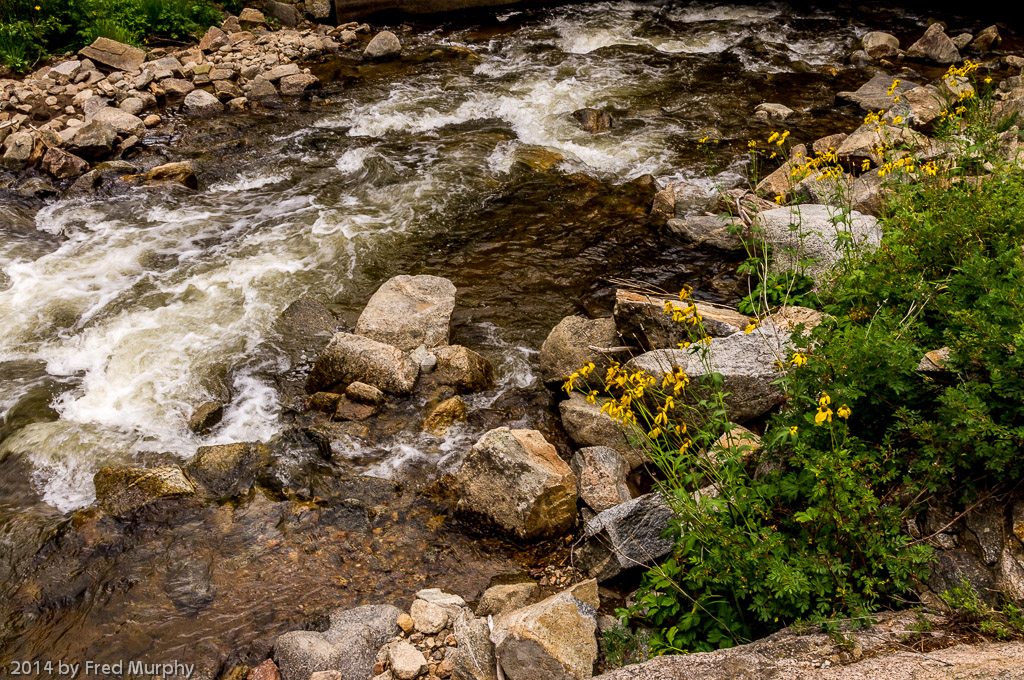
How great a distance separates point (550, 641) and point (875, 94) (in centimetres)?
994

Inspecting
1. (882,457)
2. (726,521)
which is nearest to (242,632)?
(726,521)

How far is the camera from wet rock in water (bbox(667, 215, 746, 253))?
22.9 ft

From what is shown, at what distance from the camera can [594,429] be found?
5004mm

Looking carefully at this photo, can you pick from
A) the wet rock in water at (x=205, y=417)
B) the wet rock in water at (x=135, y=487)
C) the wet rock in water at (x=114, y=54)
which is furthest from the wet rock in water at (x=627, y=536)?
the wet rock in water at (x=114, y=54)

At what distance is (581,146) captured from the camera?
9.31 m

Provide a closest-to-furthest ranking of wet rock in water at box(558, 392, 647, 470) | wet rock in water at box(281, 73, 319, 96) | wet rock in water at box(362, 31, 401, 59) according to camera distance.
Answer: wet rock in water at box(558, 392, 647, 470) < wet rock in water at box(281, 73, 319, 96) < wet rock in water at box(362, 31, 401, 59)

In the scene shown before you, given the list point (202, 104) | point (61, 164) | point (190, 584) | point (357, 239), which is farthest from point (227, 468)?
point (202, 104)

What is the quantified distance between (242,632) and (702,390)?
3115 millimetres

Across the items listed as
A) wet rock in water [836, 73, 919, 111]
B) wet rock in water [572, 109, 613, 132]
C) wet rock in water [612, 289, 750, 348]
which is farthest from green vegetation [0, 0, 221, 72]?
wet rock in water [836, 73, 919, 111]

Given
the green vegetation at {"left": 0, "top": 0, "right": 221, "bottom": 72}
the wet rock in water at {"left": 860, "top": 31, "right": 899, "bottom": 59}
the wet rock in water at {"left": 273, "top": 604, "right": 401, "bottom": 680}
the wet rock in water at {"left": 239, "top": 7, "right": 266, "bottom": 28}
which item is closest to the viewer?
the wet rock in water at {"left": 273, "top": 604, "right": 401, "bottom": 680}

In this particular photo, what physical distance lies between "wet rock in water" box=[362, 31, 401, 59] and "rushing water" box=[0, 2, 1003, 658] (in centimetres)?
50

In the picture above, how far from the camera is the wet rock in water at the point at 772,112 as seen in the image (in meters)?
9.91

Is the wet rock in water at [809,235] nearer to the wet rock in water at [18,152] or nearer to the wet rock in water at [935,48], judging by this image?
the wet rock in water at [935,48]

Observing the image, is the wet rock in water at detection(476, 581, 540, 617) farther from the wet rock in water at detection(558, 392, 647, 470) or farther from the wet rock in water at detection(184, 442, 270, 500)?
the wet rock in water at detection(184, 442, 270, 500)
